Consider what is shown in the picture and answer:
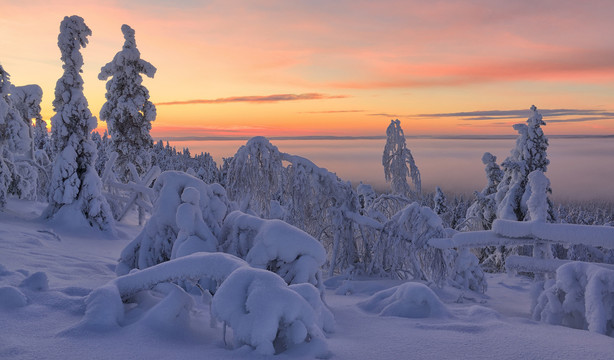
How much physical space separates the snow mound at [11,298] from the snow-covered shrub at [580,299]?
794cm

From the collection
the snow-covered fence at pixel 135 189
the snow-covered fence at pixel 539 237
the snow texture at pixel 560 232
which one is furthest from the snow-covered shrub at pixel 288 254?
the snow-covered fence at pixel 135 189

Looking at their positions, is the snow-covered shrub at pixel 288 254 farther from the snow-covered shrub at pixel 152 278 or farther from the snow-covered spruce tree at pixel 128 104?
the snow-covered spruce tree at pixel 128 104

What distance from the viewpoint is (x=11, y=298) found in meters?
5.63

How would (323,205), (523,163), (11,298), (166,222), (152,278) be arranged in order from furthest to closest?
(523,163), (323,205), (166,222), (11,298), (152,278)

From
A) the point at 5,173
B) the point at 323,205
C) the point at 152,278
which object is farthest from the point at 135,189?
the point at 152,278

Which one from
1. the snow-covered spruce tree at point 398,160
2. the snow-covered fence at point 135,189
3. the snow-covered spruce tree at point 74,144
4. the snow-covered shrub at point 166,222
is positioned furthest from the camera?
the snow-covered fence at point 135,189

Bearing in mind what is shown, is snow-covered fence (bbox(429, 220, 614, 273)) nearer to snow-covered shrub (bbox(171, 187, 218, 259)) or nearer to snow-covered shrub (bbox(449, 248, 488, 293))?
snow-covered shrub (bbox(449, 248, 488, 293))

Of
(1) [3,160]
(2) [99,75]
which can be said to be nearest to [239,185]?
(1) [3,160]

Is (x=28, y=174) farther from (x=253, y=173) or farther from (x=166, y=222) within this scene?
(x=166, y=222)

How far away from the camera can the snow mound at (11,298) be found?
5.57m

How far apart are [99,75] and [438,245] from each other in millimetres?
24194

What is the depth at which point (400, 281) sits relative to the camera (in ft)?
35.2

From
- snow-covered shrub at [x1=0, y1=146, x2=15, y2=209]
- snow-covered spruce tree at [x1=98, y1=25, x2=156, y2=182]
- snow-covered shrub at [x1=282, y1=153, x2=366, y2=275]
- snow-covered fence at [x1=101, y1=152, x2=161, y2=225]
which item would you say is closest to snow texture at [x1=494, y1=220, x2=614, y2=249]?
snow-covered shrub at [x1=282, y1=153, x2=366, y2=275]

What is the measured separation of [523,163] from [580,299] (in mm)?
16337
